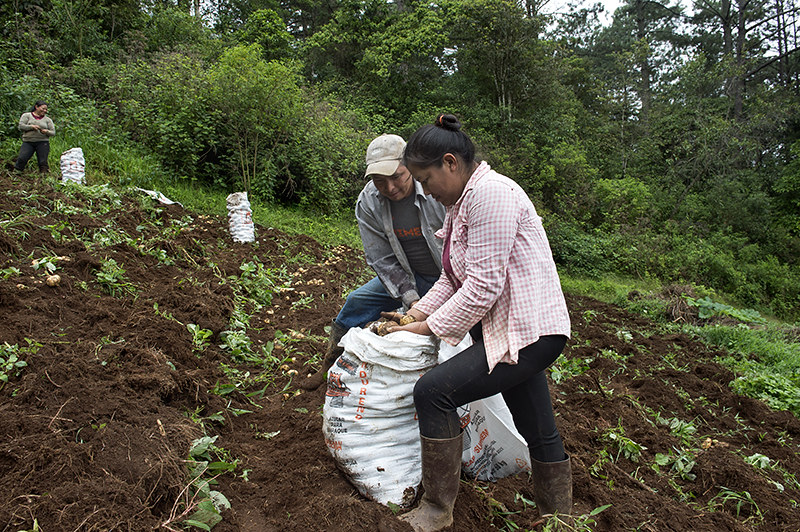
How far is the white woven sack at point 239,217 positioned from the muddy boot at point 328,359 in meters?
3.99

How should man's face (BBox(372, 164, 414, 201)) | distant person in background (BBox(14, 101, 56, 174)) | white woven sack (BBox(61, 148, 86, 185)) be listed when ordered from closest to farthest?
1. man's face (BBox(372, 164, 414, 201))
2. white woven sack (BBox(61, 148, 86, 185))
3. distant person in background (BBox(14, 101, 56, 174))

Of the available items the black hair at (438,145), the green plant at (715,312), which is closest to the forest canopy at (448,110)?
the green plant at (715,312)

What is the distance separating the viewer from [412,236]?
2848 millimetres

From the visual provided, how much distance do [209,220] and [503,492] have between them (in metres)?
6.13

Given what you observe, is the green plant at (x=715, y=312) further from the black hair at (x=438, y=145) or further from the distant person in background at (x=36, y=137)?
the distant person in background at (x=36, y=137)

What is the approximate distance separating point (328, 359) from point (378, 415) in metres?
1.27

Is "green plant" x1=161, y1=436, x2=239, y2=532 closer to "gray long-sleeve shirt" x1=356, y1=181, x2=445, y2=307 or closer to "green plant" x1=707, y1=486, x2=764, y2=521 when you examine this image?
"gray long-sleeve shirt" x1=356, y1=181, x2=445, y2=307

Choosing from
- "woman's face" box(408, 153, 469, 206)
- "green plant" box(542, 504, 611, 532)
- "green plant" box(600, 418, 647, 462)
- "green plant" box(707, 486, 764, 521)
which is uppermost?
"woman's face" box(408, 153, 469, 206)

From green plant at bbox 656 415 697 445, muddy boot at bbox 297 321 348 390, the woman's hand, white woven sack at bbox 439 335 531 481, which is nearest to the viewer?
the woman's hand

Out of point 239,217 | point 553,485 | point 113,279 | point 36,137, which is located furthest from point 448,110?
point 553,485

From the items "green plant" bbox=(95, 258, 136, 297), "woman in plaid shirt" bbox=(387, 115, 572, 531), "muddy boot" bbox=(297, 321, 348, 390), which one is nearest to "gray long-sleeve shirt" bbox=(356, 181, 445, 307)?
"muddy boot" bbox=(297, 321, 348, 390)

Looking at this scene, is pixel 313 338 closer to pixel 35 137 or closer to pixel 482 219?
pixel 482 219

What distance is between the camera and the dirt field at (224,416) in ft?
6.30

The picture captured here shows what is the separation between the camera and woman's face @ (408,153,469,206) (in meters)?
1.89
